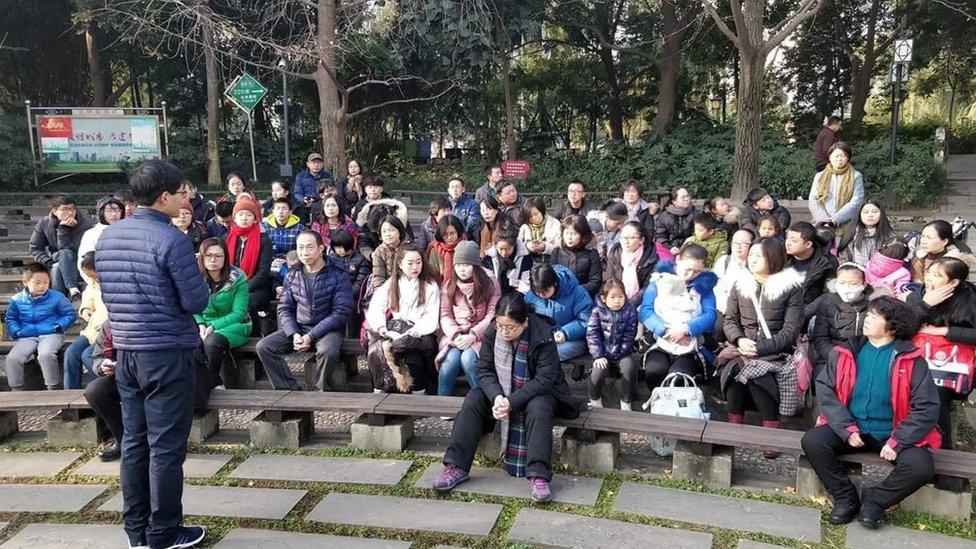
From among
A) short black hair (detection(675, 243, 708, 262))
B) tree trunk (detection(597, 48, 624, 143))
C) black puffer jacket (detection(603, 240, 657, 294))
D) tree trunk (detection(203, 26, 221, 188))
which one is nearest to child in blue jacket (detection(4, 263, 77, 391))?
black puffer jacket (detection(603, 240, 657, 294))

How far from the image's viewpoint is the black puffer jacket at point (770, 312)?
4715 millimetres

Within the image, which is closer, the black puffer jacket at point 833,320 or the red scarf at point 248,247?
the black puffer jacket at point 833,320

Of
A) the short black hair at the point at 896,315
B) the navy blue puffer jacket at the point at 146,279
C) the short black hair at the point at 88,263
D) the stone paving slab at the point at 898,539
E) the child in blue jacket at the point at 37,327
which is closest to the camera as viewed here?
the navy blue puffer jacket at the point at 146,279

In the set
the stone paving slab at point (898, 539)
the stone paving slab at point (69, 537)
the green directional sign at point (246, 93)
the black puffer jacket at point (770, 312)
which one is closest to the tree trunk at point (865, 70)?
the green directional sign at point (246, 93)

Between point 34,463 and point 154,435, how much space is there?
1.94 m

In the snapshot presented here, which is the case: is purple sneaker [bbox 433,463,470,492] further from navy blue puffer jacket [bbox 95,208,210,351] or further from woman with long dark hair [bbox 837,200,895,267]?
woman with long dark hair [bbox 837,200,895,267]

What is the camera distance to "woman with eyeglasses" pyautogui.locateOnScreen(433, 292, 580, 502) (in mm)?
4137

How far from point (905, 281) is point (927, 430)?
7.52 feet

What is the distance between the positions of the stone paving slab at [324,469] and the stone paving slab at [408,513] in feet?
0.82

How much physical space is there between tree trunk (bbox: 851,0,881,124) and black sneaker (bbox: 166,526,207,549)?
2102 centimetres

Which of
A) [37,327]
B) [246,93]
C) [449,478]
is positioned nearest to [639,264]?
[449,478]

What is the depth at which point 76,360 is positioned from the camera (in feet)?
18.0

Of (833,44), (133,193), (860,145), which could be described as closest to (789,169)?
(860,145)

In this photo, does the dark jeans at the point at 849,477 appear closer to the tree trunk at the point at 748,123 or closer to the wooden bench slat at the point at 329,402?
the wooden bench slat at the point at 329,402
